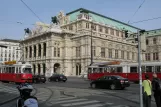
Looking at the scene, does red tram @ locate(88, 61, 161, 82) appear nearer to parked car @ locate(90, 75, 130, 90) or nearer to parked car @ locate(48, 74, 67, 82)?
parked car @ locate(48, 74, 67, 82)

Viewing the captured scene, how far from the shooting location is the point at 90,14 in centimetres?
8600

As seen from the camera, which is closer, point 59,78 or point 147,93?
point 147,93

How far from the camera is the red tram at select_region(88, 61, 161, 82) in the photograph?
31.6 metres

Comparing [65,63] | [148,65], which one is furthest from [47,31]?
[148,65]

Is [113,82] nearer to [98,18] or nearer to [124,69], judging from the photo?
[124,69]

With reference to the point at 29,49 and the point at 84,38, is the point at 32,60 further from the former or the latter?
the point at 84,38

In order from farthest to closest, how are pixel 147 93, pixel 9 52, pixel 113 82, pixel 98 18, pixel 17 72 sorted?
pixel 9 52 → pixel 98 18 → pixel 17 72 → pixel 113 82 → pixel 147 93

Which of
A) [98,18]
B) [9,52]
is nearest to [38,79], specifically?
[98,18]

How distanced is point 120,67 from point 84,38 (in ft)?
118

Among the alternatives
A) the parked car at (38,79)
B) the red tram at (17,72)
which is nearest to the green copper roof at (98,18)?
the parked car at (38,79)

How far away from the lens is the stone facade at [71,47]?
7250 centimetres

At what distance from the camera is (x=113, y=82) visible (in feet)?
72.6

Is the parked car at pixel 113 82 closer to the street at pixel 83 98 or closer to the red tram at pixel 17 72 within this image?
the street at pixel 83 98

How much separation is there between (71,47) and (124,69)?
4248cm
